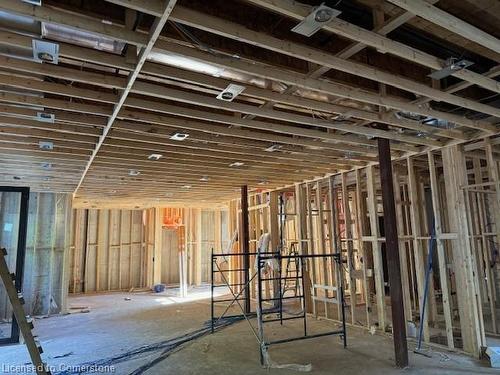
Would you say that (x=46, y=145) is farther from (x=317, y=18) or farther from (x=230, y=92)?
(x=317, y=18)

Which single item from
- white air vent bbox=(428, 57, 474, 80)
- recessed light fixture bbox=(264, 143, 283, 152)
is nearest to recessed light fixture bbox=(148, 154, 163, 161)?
recessed light fixture bbox=(264, 143, 283, 152)

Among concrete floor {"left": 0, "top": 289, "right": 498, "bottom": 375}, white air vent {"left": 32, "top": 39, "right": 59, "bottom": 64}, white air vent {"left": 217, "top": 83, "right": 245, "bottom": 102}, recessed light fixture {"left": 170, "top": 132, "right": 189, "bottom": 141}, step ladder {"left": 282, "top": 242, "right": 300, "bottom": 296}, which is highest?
white air vent {"left": 32, "top": 39, "right": 59, "bottom": 64}

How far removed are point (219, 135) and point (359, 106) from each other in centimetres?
171

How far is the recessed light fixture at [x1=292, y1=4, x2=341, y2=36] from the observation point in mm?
2000

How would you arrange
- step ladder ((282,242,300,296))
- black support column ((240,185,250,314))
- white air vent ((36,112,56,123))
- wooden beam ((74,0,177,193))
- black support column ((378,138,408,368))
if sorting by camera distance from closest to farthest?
wooden beam ((74,0,177,193)) < white air vent ((36,112,56,123)) < black support column ((378,138,408,368)) < step ladder ((282,242,300,296)) < black support column ((240,185,250,314))

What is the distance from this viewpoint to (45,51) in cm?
236

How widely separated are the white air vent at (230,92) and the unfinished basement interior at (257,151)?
4 centimetres

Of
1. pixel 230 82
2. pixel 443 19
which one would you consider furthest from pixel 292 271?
pixel 443 19

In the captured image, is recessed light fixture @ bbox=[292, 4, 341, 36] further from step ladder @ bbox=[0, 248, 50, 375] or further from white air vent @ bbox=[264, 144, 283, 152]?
step ladder @ bbox=[0, 248, 50, 375]

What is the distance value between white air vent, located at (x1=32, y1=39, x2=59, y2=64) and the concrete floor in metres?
3.44

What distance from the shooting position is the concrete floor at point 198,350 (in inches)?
162

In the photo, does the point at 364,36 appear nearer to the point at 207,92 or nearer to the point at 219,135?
the point at 207,92

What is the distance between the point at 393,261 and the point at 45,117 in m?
4.13

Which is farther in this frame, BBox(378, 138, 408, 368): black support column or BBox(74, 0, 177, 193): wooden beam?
BBox(378, 138, 408, 368): black support column
